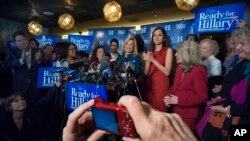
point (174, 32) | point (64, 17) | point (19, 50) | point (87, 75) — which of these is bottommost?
point (87, 75)

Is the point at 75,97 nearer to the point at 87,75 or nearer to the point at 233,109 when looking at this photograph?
the point at 87,75

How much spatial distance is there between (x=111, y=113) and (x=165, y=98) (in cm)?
221

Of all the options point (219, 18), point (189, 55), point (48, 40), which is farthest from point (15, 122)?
point (48, 40)

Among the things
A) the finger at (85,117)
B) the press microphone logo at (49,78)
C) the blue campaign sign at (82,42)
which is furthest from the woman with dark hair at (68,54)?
the finger at (85,117)

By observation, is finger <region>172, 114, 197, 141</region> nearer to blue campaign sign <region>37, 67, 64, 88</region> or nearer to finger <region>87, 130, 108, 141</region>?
finger <region>87, 130, 108, 141</region>

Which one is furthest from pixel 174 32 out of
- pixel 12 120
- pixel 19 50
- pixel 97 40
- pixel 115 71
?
pixel 12 120

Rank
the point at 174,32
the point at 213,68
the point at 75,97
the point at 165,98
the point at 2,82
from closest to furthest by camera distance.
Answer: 1. the point at 75,97
2. the point at 165,98
3. the point at 213,68
4. the point at 2,82
5. the point at 174,32

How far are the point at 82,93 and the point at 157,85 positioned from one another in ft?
3.47

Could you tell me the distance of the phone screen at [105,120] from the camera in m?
0.44

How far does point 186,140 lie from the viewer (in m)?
0.37

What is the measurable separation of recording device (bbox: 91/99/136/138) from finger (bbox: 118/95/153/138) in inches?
0.6

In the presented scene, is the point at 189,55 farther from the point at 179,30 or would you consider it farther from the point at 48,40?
the point at 48,40

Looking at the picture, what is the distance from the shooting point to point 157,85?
2.90 m

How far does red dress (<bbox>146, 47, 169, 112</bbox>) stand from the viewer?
2.86 m
